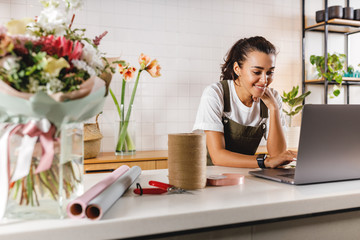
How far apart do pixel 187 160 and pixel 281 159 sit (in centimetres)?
57

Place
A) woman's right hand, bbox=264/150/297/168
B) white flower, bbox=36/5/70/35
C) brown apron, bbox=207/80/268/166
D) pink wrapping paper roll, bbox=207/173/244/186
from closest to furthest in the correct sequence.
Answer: white flower, bbox=36/5/70/35 < pink wrapping paper roll, bbox=207/173/244/186 < woman's right hand, bbox=264/150/297/168 < brown apron, bbox=207/80/268/166

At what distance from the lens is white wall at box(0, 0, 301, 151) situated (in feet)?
9.98

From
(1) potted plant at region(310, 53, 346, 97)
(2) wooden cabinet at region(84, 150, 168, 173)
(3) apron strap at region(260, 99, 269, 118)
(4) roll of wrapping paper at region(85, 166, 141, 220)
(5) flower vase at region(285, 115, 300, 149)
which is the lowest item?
(2) wooden cabinet at region(84, 150, 168, 173)

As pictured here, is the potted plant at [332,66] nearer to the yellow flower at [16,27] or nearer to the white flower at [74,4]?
the white flower at [74,4]

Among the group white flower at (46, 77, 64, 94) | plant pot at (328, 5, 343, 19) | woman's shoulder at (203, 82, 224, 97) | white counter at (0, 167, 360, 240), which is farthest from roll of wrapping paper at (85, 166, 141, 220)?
plant pot at (328, 5, 343, 19)

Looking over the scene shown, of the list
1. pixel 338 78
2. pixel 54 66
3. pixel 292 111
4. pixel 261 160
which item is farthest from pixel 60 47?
pixel 338 78

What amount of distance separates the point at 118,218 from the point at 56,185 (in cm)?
16

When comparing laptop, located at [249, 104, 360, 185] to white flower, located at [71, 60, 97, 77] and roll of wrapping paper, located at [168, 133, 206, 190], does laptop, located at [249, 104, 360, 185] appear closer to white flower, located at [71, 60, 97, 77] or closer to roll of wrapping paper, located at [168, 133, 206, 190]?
roll of wrapping paper, located at [168, 133, 206, 190]

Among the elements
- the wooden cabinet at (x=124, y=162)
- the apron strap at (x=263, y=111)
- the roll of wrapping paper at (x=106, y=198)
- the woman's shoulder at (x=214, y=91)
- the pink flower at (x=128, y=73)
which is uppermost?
the pink flower at (x=128, y=73)

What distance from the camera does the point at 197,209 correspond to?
2.82 ft

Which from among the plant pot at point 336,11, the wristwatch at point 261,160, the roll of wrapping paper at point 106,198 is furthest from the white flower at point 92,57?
the plant pot at point 336,11

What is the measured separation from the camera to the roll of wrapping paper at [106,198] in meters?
0.79

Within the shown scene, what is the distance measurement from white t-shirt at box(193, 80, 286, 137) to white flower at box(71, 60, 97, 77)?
1.16 metres

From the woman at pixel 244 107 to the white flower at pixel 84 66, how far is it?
1059mm
